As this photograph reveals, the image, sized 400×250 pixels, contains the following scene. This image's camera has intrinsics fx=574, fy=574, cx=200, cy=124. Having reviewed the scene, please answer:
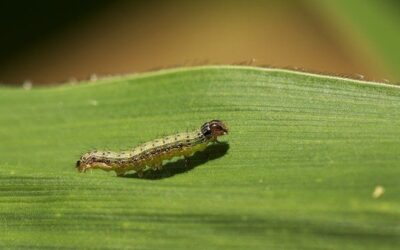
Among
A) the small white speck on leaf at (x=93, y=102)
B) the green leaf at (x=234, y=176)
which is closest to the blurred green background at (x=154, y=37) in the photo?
the small white speck on leaf at (x=93, y=102)

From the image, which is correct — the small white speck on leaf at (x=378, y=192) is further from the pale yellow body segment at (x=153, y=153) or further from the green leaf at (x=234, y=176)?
the pale yellow body segment at (x=153, y=153)

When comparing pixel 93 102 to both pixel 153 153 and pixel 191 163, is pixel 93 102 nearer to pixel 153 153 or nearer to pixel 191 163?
pixel 153 153

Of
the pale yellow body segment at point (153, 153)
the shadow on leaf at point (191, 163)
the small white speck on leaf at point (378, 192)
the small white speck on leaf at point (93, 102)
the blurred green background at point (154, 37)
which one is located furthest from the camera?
the blurred green background at point (154, 37)

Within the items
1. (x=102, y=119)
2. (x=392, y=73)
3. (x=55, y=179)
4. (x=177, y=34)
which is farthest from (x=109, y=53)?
(x=55, y=179)

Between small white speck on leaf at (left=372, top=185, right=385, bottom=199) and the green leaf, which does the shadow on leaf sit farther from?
small white speck on leaf at (left=372, top=185, right=385, bottom=199)

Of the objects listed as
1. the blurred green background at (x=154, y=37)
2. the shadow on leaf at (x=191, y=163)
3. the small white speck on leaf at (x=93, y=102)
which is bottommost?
the shadow on leaf at (x=191, y=163)

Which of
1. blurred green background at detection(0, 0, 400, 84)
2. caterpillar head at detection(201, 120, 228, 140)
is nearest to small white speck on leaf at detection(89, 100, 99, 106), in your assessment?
caterpillar head at detection(201, 120, 228, 140)

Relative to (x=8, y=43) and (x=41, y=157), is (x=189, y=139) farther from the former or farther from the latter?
(x=8, y=43)
